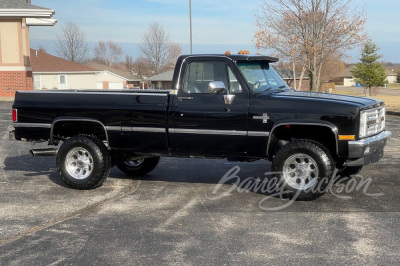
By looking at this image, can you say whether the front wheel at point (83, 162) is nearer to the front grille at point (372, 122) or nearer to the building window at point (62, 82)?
the front grille at point (372, 122)

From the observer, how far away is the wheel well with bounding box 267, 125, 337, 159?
6.89m

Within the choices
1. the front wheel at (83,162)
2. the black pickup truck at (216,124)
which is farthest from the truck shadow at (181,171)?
the black pickup truck at (216,124)

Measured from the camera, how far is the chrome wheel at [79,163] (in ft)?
25.6

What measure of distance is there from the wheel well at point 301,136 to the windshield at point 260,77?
2.28 ft

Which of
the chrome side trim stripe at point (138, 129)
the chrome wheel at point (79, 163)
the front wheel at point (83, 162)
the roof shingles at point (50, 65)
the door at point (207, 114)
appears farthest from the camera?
the roof shingles at point (50, 65)

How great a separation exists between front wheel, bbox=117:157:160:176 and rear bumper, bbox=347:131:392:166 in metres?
3.72

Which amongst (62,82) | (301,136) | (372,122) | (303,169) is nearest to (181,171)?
(301,136)

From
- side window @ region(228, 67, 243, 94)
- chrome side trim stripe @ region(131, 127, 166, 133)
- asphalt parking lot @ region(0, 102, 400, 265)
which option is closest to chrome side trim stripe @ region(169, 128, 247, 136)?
chrome side trim stripe @ region(131, 127, 166, 133)

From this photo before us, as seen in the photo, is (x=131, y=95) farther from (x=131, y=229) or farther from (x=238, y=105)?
(x=131, y=229)

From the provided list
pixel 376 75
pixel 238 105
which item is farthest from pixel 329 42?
pixel 376 75

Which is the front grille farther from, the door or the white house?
the white house

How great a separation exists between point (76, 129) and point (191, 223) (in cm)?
320

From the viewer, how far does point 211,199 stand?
23.3 feet

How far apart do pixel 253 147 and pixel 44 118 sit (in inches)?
133
